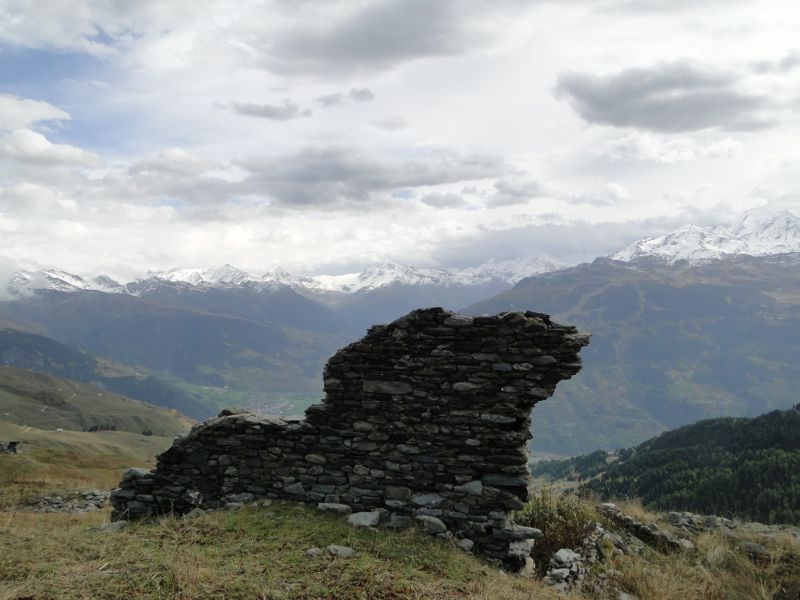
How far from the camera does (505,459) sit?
1197 centimetres

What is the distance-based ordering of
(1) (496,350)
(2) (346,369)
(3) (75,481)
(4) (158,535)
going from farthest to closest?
(3) (75,481) < (2) (346,369) < (1) (496,350) < (4) (158,535)

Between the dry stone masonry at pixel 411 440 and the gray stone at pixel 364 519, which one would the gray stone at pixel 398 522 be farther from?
the gray stone at pixel 364 519

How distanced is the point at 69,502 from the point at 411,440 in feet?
52.9

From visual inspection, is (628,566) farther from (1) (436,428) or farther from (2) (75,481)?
(2) (75,481)

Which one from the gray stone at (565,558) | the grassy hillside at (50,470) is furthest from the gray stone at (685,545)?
the grassy hillside at (50,470)

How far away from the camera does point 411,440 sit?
12.5m

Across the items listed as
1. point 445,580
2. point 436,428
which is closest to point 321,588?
point 445,580

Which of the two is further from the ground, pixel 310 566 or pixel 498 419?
pixel 498 419

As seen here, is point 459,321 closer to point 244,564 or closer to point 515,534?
point 515,534

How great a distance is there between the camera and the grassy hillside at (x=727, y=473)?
A: 134 feet

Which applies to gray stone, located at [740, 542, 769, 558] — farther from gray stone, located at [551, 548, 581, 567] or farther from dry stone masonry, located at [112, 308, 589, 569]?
dry stone masonry, located at [112, 308, 589, 569]

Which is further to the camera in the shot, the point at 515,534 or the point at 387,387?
the point at 387,387

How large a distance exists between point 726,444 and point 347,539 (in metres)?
76.6

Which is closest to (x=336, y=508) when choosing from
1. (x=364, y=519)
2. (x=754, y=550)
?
(x=364, y=519)
